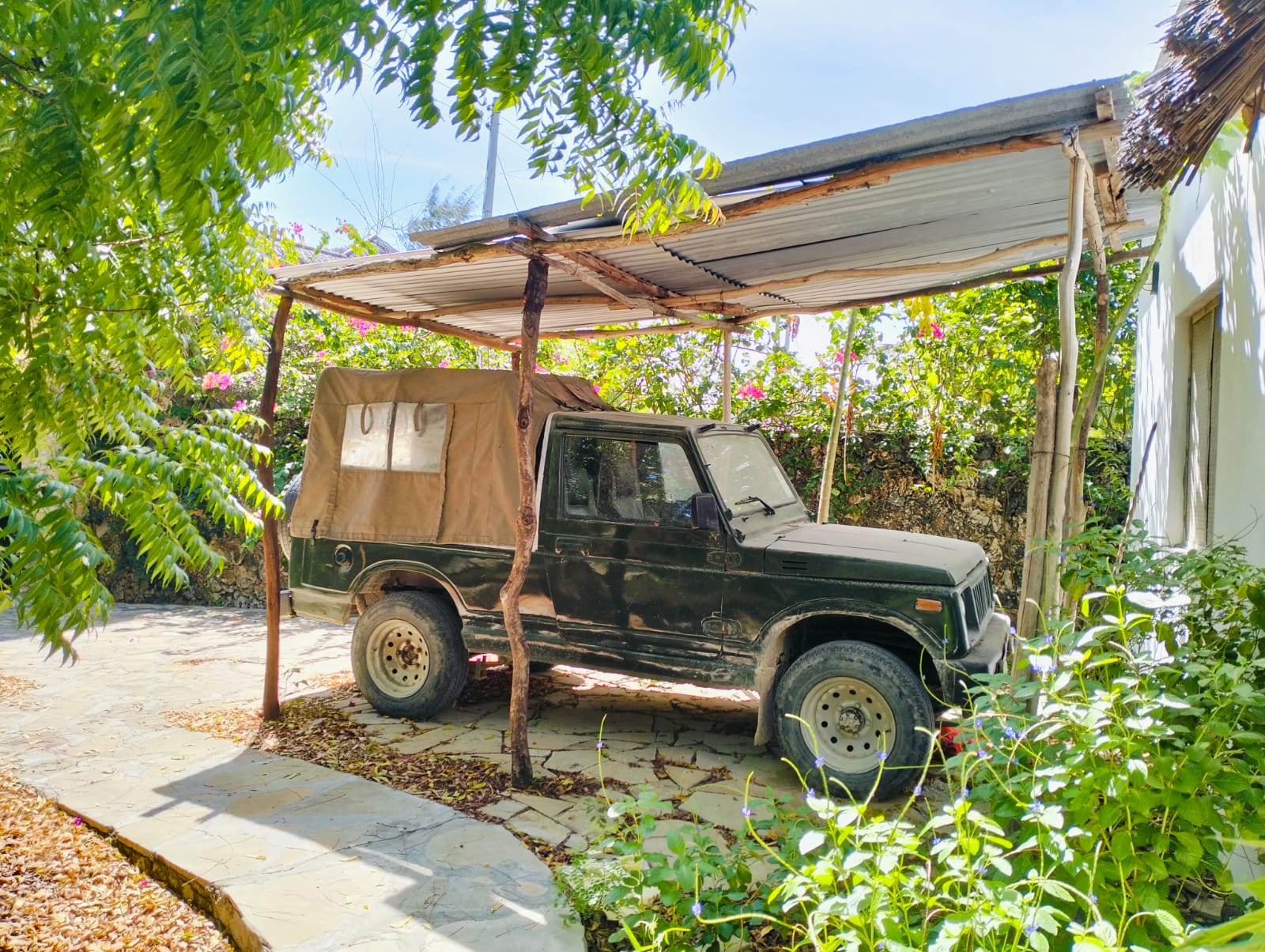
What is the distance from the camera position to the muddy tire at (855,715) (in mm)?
4137

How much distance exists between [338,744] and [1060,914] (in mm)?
4167

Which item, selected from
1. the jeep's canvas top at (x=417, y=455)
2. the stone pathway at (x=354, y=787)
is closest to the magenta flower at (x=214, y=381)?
the stone pathway at (x=354, y=787)

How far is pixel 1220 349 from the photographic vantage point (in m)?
4.38

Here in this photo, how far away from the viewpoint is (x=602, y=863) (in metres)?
3.22

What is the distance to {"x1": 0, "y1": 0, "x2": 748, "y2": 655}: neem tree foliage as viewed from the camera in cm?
166

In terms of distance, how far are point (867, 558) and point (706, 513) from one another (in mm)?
898

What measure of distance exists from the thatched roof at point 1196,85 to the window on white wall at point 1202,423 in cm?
170

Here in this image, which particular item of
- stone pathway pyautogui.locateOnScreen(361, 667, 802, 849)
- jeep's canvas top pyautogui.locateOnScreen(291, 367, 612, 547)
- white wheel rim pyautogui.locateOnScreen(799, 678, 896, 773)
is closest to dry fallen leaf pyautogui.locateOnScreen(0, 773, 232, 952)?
stone pathway pyautogui.locateOnScreen(361, 667, 802, 849)

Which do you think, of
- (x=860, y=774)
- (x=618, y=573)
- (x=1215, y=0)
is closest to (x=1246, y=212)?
(x=1215, y=0)

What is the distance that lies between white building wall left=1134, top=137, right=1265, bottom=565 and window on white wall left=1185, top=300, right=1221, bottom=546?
0.06m

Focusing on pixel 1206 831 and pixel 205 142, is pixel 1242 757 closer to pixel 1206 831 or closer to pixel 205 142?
pixel 1206 831

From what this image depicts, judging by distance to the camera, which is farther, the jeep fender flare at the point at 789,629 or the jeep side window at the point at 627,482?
the jeep side window at the point at 627,482

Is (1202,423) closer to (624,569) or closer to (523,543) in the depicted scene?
(624,569)

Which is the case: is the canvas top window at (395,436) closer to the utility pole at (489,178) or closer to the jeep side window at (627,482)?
the jeep side window at (627,482)
